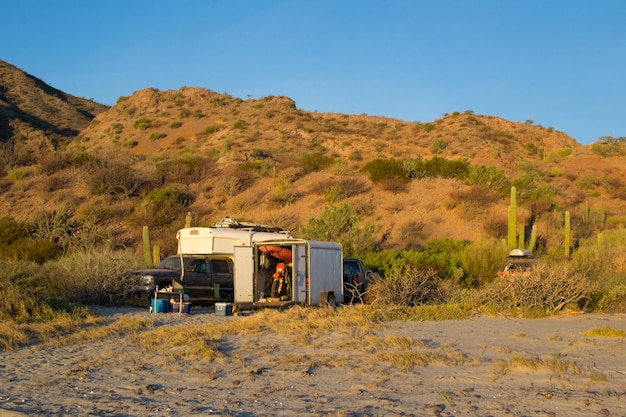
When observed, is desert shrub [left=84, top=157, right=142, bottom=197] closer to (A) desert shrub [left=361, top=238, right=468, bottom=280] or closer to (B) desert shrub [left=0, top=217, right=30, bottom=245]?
(B) desert shrub [left=0, top=217, right=30, bottom=245]

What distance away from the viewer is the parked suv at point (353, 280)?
19781 mm

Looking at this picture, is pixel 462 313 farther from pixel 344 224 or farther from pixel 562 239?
pixel 562 239

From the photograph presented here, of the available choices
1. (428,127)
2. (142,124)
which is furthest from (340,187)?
(428,127)

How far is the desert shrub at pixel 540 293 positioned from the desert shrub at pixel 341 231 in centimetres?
1134

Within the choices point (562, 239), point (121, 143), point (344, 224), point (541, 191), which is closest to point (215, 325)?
point (344, 224)

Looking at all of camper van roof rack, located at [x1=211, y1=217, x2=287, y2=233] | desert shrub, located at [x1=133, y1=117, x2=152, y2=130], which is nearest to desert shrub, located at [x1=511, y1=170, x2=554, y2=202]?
camper van roof rack, located at [x1=211, y1=217, x2=287, y2=233]

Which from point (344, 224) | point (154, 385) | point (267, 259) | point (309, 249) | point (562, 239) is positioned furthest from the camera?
point (562, 239)

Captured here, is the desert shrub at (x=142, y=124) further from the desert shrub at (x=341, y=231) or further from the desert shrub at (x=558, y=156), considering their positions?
the desert shrub at (x=341, y=231)

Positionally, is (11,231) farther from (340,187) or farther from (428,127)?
(428,127)

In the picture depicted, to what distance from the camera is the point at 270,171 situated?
153 feet

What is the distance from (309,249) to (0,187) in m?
32.1

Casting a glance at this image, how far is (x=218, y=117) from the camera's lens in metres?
68.7

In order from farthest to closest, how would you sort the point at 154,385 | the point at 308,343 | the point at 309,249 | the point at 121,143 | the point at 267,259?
the point at 121,143 → the point at 267,259 → the point at 309,249 → the point at 308,343 → the point at 154,385

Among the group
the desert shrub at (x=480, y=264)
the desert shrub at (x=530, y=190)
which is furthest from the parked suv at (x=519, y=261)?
the desert shrub at (x=530, y=190)
